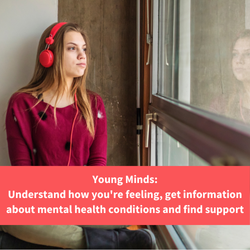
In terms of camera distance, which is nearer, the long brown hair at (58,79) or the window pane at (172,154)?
the window pane at (172,154)

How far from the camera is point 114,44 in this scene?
1.61m

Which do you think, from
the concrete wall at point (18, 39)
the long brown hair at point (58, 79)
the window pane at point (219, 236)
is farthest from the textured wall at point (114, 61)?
the window pane at point (219, 236)

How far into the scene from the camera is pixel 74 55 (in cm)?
132

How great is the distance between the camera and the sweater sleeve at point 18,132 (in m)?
1.29

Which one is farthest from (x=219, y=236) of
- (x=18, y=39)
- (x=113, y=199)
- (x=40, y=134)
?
(x=18, y=39)

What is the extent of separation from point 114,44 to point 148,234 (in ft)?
3.64

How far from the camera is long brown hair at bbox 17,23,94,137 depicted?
1.31 metres

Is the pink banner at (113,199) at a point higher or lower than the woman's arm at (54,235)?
higher

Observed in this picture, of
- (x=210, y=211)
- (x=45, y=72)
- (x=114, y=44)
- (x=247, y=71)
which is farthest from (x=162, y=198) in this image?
(x=114, y=44)

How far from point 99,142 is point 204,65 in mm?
754

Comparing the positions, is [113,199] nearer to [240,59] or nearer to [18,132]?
[18,132]

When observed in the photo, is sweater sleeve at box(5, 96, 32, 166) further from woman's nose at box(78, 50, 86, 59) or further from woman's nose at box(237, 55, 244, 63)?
woman's nose at box(237, 55, 244, 63)

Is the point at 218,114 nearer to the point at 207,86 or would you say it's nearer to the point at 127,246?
the point at 207,86

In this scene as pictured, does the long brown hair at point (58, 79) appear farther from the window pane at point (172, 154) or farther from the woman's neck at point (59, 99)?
the window pane at point (172, 154)
